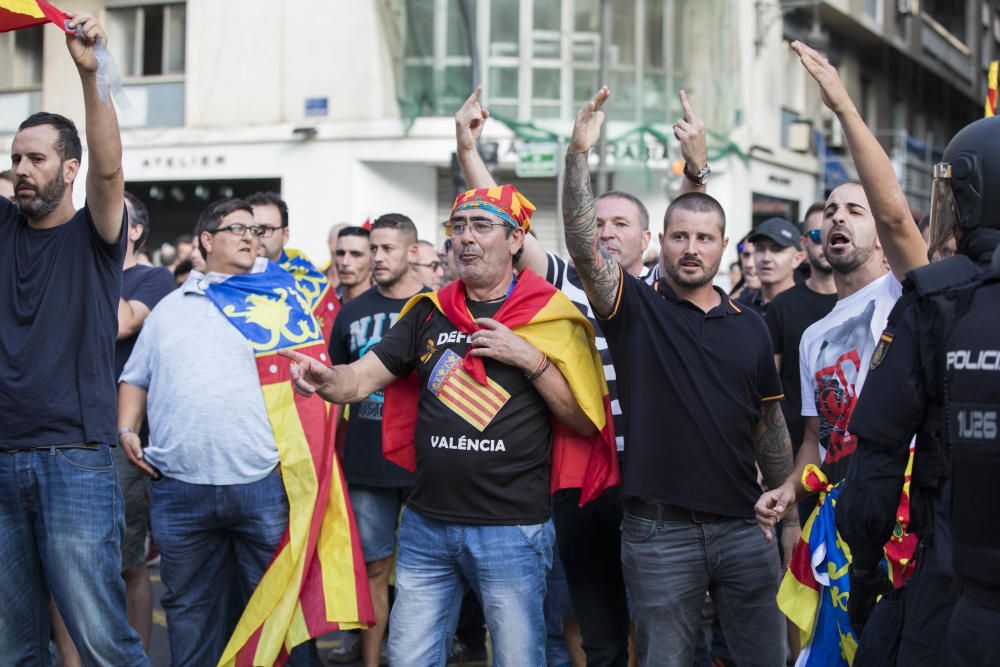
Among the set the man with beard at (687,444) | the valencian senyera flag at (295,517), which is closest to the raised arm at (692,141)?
the man with beard at (687,444)

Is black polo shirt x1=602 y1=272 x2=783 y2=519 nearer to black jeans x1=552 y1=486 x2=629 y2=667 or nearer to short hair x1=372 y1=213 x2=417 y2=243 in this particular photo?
black jeans x1=552 y1=486 x2=629 y2=667

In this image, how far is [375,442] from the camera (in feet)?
20.0

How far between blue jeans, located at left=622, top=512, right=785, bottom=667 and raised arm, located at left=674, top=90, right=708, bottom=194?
1442 millimetres

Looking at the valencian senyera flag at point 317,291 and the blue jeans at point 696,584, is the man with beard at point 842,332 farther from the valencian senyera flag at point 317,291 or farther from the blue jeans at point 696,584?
the valencian senyera flag at point 317,291

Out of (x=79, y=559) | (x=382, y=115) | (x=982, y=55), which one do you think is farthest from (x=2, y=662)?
(x=982, y=55)

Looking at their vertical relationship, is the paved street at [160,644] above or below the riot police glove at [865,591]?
below

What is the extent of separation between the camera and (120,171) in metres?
4.23

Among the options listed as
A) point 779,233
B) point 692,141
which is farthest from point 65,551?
point 779,233

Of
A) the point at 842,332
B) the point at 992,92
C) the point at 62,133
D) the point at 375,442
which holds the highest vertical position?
the point at 992,92

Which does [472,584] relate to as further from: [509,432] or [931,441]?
[931,441]

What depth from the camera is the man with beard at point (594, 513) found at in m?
4.97

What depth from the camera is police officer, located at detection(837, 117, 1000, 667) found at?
258 cm

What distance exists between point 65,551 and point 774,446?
2.75 m

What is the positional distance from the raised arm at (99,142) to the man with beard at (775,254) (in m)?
4.34
